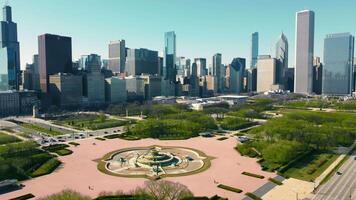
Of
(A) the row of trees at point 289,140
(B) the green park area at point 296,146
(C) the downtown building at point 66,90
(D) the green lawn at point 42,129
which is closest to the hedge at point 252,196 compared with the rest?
(B) the green park area at point 296,146

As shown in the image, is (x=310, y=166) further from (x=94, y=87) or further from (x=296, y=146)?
(x=94, y=87)

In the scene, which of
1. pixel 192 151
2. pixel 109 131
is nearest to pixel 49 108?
pixel 109 131

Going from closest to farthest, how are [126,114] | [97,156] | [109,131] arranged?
[97,156], [109,131], [126,114]

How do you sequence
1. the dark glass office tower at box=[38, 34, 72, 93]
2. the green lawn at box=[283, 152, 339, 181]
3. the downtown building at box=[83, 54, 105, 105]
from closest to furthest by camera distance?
the green lawn at box=[283, 152, 339, 181]
the downtown building at box=[83, 54, 105, 105]
the dark glass office tower at box=[38, 34, 72, 93]

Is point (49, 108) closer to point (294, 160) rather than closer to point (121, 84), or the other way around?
point (121, 84)

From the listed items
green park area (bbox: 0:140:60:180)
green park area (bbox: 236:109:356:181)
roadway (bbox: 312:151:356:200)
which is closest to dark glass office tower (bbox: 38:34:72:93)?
green park area (bbox: 0:140:60:180)

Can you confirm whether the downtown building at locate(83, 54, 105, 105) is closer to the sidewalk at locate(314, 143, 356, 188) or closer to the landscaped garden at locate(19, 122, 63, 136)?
the landscaped garden at locate(19, 122, 63, 136)
